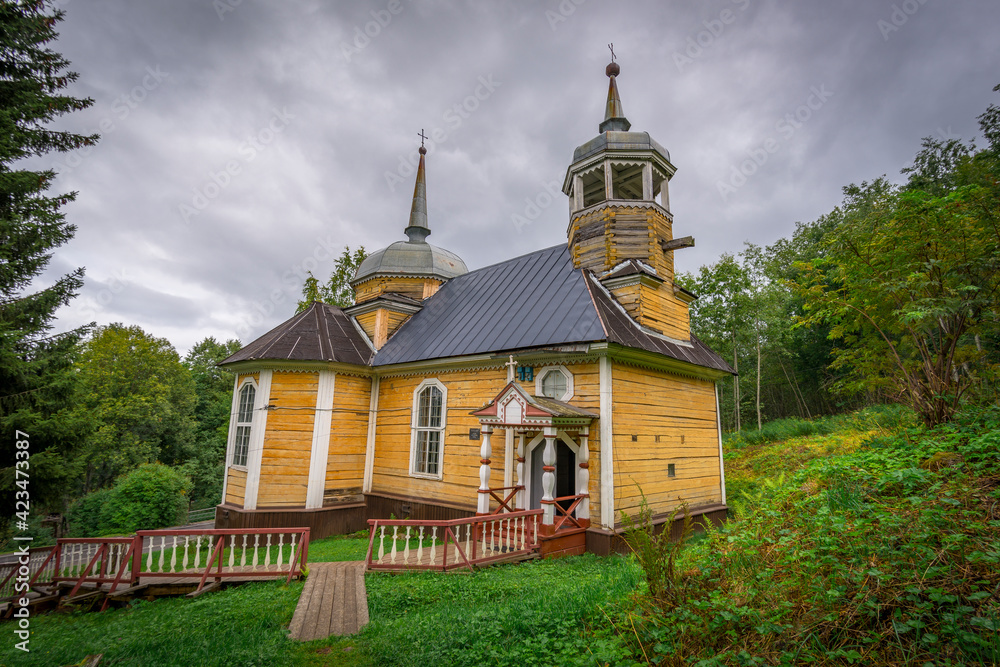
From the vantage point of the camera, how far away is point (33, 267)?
1061 cm

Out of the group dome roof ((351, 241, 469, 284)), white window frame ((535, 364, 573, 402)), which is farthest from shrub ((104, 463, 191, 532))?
white window frame ((535, 364, 573, 402))

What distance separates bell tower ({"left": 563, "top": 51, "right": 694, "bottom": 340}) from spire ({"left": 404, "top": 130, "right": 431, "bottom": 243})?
25.6 ft

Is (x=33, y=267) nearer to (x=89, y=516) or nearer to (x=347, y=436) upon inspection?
(x=347, y=436)

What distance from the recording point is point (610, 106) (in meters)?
14.0

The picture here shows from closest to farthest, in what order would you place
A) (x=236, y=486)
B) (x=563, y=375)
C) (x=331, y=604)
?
(x=331, y=604) → (x=563, y=375) → (x=236, y=486)

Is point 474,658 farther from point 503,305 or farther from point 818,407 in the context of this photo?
point 818,407

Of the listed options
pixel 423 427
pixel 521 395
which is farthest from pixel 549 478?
pixel 423 427

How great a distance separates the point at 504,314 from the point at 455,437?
3579 millimetres

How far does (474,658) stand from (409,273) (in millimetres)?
14267

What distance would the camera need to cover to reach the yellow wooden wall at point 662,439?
970 cm

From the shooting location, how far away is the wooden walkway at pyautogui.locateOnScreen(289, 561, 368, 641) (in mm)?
5500

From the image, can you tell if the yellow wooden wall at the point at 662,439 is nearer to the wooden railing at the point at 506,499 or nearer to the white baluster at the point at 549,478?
the white baluster at the point at 549,478

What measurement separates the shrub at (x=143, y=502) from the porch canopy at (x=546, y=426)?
14.2 m

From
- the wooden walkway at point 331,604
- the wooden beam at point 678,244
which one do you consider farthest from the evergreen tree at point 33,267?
the wooden beam at point 678,244
